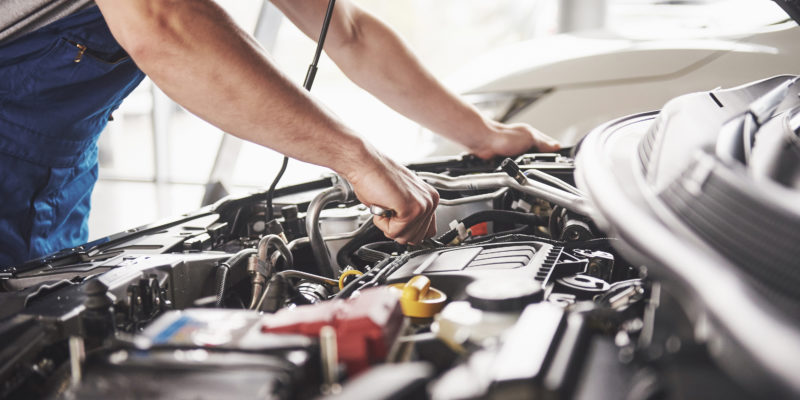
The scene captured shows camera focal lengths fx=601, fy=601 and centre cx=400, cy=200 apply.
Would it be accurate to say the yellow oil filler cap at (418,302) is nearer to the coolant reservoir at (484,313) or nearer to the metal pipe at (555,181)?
the coolant reservoir at (484,313)

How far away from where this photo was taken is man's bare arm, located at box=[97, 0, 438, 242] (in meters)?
0.91

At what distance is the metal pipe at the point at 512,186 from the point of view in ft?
3.53

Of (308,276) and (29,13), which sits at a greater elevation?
(29,13)

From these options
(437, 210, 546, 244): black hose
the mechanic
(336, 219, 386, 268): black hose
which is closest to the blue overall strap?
the mechanic

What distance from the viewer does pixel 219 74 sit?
924mm

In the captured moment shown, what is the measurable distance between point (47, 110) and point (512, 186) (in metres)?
1.01

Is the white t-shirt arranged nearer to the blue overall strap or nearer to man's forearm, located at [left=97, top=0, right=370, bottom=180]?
the blue overall strap

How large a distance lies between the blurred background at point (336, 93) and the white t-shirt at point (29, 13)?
363 millimetres

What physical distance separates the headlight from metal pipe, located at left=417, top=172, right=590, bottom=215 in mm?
1244

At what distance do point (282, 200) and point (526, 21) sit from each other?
551cm

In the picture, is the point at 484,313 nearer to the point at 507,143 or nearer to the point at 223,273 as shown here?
the point at 223,273

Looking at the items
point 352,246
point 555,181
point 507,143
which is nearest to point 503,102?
point 507,143

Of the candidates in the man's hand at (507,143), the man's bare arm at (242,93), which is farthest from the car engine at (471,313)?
the man's hand at (507,143)

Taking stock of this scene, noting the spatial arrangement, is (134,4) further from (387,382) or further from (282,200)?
(387,382)
